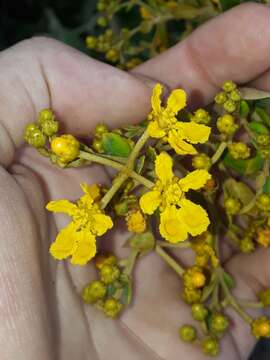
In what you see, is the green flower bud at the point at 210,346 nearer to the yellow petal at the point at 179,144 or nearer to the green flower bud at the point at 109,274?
the green flower bud at the point at 109,274

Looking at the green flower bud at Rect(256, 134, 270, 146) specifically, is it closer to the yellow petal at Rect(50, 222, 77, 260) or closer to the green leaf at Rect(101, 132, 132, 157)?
the green leaf at Rect(101, 132, 132, 157)

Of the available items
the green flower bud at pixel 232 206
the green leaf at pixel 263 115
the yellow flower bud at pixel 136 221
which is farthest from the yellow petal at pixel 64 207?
the green leaf at pixel 263 115

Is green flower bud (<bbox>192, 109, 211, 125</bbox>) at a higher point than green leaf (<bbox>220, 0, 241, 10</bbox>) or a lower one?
lower

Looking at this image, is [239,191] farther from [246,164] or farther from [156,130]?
[156,130]

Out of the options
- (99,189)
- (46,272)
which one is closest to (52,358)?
(46,272)

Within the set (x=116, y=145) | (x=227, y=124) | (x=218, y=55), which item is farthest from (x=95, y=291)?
(x=218, y=55)

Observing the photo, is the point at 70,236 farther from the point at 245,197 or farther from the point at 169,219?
the point at 245,197

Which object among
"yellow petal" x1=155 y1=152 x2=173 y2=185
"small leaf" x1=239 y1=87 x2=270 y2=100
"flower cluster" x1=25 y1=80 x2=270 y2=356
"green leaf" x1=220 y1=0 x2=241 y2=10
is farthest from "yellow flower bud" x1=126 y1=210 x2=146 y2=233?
"green leaf" x1=220 y1=0 x2=241 y2=10
